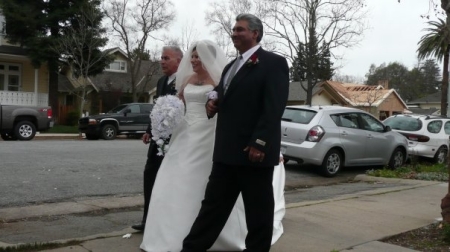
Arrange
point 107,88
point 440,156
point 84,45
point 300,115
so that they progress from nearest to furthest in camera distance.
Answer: point 300,115, point 440,156, point 84,45, point 107,88

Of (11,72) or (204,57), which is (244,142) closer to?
(204,57)

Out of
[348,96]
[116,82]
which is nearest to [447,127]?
[116,82]

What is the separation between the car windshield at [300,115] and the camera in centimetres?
1148

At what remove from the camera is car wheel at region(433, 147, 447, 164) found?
47.1 feet

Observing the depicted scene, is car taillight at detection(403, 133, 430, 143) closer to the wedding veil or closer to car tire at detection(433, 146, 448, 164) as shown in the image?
car tire at detection(433, 146, 448, 164)

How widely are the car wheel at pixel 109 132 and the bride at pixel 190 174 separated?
1718 centimetres

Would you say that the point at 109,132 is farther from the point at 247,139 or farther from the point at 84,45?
the point at 247,139

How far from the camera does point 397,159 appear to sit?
13.1m

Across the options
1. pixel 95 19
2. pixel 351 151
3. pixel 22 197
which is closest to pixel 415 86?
pixel 95 19

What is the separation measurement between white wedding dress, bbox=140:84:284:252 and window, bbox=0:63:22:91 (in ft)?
93.2

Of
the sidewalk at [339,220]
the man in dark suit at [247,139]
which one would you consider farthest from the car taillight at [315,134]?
the man in dark suit at [247,139]

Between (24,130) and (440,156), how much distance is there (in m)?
14.1

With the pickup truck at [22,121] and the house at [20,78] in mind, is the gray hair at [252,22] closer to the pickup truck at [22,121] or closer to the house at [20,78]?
the pickup truck at [22,121]

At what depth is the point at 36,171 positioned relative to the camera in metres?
9.88
